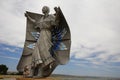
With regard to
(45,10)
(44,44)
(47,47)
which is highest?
(45,10)

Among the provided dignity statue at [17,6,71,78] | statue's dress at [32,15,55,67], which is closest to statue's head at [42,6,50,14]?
dignity statue at [17,6,71,78]

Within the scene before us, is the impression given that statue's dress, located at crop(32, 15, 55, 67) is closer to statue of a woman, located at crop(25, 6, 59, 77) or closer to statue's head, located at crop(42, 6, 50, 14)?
statue of a woman, located at crop(25, 6, 59, 77)

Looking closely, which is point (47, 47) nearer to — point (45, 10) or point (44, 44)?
point (44, 44)

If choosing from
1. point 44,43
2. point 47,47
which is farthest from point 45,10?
point 47,47

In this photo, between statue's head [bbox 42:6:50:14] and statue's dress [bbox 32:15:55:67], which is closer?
statue's dress [bbox 32:15:55:67]

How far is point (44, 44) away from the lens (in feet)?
30.5

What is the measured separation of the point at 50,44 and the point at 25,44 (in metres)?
1.39

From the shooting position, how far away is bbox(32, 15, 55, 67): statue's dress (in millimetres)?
9109

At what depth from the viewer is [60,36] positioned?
9.66m

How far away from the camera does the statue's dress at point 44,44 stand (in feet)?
29.9

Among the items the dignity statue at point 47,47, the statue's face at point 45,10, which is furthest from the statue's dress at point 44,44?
the statue's face at point 45,10

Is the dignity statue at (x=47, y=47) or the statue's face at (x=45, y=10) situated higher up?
the statue's face at (x=45, y=10)

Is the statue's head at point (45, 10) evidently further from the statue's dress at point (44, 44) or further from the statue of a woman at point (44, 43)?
the statue's dress at point (44, 44)

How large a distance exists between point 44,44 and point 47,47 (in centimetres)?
17
